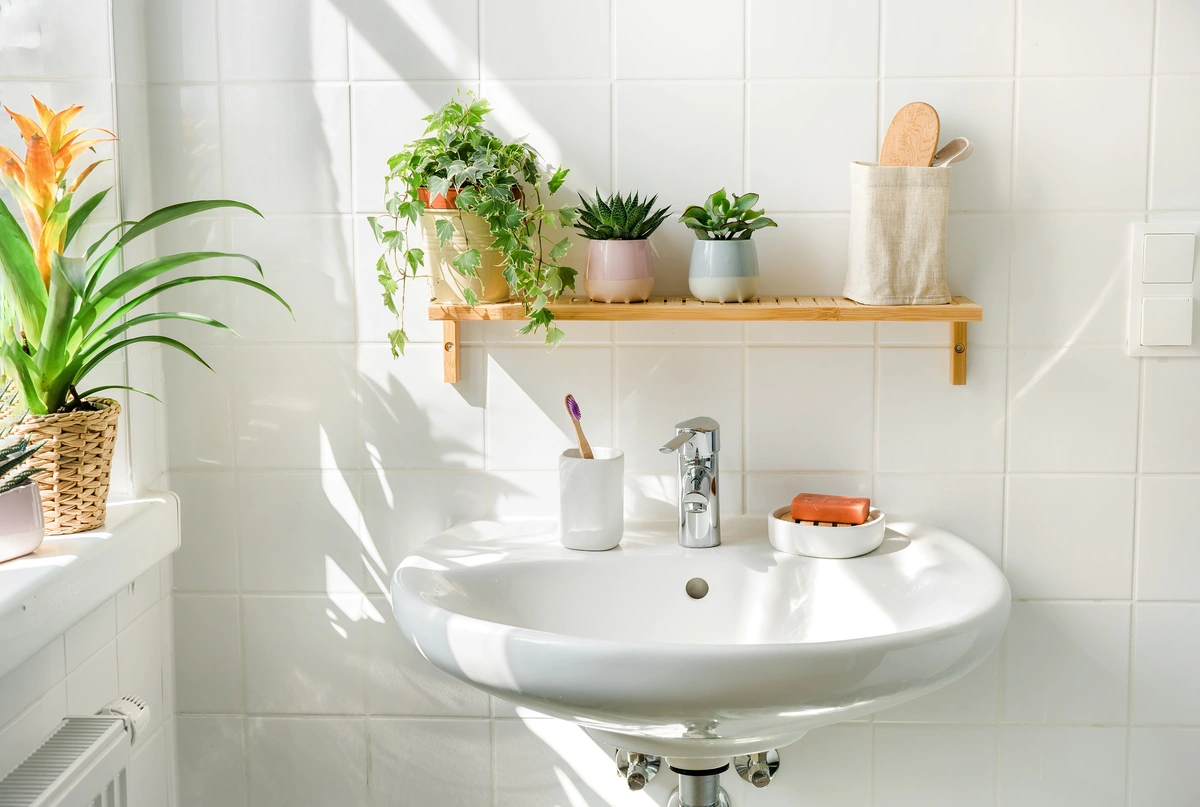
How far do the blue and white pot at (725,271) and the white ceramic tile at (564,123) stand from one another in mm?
183

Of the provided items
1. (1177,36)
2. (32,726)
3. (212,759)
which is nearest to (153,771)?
(212,759)

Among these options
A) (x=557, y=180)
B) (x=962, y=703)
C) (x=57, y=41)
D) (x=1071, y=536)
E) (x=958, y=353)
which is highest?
(x=57, y=41)

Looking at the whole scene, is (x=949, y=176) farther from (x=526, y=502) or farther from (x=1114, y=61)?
(x=526, y=502)

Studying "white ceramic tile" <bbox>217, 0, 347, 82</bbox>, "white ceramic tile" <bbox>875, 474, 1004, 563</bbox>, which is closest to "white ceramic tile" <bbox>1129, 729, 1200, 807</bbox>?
"white ceramic tile" <bbox>875, 474, 1004, 563</bbox>

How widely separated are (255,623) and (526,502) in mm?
425

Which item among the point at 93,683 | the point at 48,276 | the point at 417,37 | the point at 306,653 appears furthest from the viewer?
the point at 306,653

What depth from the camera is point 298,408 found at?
1441 millimetres

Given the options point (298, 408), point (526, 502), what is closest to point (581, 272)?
point (526, 502)

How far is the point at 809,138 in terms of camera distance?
1.35 meters

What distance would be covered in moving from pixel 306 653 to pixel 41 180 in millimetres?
711

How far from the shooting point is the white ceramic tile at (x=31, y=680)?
1080 millimetres

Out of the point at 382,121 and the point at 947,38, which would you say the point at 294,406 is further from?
the point at 947,38

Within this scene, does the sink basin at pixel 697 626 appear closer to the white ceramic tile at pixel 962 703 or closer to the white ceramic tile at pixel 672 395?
the white ceramic tile at pixel 672 395

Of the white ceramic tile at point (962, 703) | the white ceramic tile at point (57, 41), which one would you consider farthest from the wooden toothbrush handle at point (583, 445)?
the white ceramic tile at point (57, 41)
